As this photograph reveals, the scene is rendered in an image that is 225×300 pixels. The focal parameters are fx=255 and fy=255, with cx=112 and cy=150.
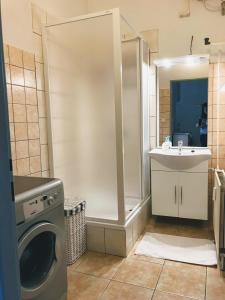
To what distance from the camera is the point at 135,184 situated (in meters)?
2.81

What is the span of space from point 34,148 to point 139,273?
1.31 m

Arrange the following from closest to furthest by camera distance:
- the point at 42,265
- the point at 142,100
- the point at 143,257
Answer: the point at 42,265 → the point at 143,257 → the point at 142,100

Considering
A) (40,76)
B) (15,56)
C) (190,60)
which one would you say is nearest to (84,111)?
(40,76)

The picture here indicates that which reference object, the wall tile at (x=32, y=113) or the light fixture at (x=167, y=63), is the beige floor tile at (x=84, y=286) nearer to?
the wall tile at (x=32, y=113)

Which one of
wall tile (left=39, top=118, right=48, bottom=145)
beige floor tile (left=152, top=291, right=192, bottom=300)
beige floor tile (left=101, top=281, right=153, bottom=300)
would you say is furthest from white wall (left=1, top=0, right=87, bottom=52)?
beige floor tile (left=152, top=291, right=192, bottom=300)

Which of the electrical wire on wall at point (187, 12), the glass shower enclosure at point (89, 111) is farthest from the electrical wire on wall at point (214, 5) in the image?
the glass shower enclosure at point (89, 111)

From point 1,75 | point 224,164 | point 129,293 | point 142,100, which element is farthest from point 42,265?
point 224,164

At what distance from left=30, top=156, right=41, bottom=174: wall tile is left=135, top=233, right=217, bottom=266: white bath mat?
3.74ft

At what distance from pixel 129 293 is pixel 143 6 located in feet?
9.35

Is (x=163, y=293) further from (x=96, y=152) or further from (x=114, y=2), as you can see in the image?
(x=114, y=2)

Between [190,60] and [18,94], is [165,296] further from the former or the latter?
[190,60]

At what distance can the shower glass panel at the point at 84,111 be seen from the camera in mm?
2209

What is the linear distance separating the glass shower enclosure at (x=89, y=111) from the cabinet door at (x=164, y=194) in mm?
400

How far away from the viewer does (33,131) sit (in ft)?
7.00
